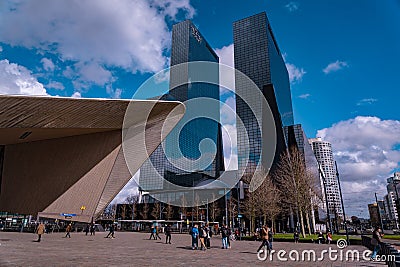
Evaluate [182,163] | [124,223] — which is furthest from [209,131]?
[124,223]

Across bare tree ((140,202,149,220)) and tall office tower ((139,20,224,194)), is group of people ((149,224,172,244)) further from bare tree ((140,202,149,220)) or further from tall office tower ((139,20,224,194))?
tall office tower ((139,20,224,194))

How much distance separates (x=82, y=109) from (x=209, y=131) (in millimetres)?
112026

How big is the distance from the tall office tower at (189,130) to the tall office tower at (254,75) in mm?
14534

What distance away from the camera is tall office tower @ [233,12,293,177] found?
109 m

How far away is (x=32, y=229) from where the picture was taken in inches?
1425

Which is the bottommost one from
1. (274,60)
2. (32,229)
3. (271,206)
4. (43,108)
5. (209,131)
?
(32,229)

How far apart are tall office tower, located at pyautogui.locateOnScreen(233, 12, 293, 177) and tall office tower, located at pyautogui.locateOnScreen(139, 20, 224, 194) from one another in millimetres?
14534

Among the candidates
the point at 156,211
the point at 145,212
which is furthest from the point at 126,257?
the point at 145,212

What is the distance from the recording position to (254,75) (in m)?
124

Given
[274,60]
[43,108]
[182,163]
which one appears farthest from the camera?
[274,60]

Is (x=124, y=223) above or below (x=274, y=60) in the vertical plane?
below

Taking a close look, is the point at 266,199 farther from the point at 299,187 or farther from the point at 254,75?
the point at 254,75

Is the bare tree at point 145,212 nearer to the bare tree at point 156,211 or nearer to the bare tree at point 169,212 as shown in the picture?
the bare tree at point 156,211

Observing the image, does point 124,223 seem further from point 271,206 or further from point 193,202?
point 271,206
